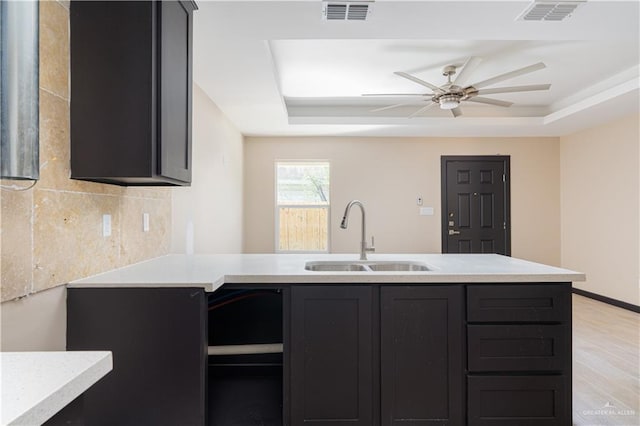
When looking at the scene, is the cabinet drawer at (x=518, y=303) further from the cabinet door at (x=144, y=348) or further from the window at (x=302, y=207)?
the window at (x=302, y=207)

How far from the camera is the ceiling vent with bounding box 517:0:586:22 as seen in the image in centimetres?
193

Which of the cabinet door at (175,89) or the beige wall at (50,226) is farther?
the cabinet door at (175,89)

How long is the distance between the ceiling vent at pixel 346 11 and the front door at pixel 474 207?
13.2 ft

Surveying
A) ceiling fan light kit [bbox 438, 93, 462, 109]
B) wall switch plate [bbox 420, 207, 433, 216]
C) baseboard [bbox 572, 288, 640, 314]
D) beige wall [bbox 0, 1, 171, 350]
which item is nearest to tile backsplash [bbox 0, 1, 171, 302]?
beige wall [bbox 0, 1, 171, 350]

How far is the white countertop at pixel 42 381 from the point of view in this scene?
0.60 metres

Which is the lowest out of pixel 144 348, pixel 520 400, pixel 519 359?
pixel 520 400

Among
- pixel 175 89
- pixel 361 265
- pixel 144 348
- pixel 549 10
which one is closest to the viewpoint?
pixel 144 348

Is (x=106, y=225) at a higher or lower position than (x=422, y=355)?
higher

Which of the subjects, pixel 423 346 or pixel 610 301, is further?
pixel 610 301

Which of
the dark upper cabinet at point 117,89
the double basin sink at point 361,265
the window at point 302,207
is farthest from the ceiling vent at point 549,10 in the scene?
the window at point 302,207

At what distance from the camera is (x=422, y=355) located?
174 cm

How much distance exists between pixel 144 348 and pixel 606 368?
3.32 metres

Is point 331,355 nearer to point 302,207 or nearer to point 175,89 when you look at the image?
point 175,89

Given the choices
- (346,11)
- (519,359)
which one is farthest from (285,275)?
(346,11)
